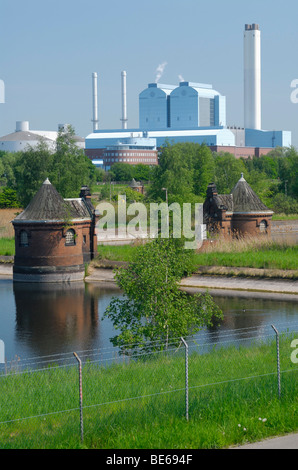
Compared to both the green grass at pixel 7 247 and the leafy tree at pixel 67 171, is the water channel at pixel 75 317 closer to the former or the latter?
the green grass at pixel 7 247

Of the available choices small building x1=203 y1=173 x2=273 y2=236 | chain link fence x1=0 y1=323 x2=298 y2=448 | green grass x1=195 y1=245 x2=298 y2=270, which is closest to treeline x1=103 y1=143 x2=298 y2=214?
small building x1=203 y1=173 x2=273 y2=236

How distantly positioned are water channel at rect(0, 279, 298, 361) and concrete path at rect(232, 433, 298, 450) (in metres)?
14.9

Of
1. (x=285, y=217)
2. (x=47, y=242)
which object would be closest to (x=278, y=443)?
(x=47, y=242)

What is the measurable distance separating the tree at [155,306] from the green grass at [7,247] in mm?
35505

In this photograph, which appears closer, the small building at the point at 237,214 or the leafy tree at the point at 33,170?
the small building at the point at 237,214

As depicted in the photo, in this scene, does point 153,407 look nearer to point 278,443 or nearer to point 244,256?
point 278,443

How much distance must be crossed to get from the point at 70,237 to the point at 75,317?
15.3 m

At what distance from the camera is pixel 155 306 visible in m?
22.7

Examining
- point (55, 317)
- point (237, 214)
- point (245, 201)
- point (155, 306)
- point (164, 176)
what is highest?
point (164, 176)

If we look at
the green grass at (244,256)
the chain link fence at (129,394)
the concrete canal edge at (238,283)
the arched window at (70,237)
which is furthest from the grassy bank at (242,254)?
the chain link fence at (129,394)

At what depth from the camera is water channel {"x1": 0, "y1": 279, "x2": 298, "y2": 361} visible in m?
30.0

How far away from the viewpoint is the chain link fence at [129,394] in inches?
535

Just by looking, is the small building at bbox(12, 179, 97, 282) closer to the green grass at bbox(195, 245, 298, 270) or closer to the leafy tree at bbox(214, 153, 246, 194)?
the green grass at bbox(195, 245, 298, 270)

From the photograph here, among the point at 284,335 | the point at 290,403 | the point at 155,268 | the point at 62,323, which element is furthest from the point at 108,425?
the point at 62,323
